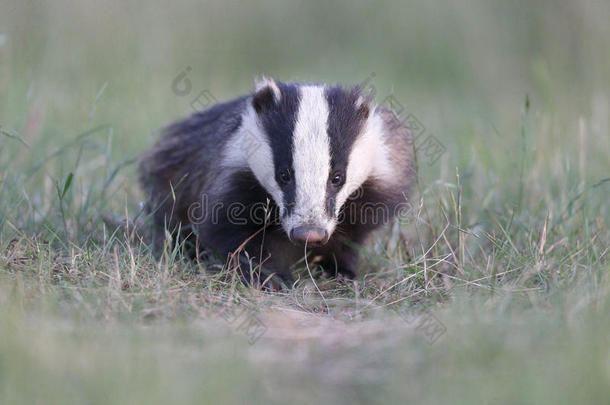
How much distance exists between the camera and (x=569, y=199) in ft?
15.0

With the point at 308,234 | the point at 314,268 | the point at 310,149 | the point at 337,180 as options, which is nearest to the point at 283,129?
the point at 310,149

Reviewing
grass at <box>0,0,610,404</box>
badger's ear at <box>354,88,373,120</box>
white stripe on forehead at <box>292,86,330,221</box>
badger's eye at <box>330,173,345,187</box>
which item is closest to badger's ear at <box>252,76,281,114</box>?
white stripe on forehead at <box>292,86,330,221</box>

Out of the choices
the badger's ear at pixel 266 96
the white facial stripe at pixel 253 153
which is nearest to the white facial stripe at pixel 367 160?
the white facial stripe at pixel 253 153

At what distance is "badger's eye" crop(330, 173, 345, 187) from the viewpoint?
3.85 m

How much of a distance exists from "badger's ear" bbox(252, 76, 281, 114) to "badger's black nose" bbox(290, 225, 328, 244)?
79 centimetres

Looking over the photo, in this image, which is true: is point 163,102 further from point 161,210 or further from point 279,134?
point 279,134

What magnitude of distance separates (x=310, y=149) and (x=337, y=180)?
0.23 metres

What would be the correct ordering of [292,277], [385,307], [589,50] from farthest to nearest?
1. [589,50]
2. [292,277]
3. [385,307]

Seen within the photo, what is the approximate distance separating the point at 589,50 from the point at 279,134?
464 cm

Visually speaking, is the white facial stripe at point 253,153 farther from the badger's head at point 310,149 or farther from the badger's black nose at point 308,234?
the badger's black nose at point 308,234

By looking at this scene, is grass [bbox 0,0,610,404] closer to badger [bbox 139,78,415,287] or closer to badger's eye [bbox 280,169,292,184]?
badger [bbox 139,78,415,287]

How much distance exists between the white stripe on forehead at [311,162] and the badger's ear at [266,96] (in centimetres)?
22

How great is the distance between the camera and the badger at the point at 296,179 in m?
3.77

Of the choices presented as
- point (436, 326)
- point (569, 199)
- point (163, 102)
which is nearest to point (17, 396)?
point (436, 326)
